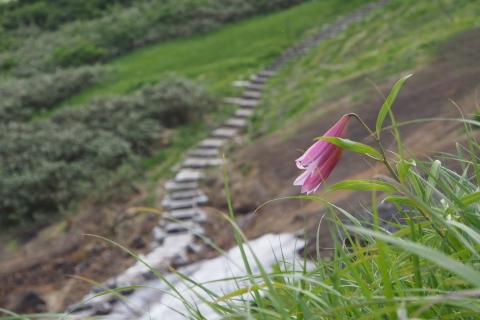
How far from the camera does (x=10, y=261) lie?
10359 mm

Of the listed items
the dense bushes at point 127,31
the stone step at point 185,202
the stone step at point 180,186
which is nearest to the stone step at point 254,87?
the stone step at point 180,186

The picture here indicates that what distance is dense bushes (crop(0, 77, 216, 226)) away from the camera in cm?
1197

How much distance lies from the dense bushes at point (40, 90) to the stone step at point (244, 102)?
194 inches

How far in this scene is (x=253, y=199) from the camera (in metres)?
10.1

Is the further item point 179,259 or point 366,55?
point 366,55

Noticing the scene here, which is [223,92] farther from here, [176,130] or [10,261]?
[10,261]

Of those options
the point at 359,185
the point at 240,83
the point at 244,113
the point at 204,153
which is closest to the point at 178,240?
the point at 204,153

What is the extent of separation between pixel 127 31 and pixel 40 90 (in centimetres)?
531

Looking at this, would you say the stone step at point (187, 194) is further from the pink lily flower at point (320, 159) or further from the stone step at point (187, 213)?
the pink lily flower at point (320, 159)

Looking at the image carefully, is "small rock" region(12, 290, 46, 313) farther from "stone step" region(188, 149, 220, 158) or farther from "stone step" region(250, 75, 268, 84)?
"stone step" region(250, 75, 268, 84)

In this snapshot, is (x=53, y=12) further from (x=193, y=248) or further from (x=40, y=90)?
(x=193, y=248)

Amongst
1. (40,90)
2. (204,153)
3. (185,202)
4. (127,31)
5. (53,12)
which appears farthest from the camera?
(53,12)

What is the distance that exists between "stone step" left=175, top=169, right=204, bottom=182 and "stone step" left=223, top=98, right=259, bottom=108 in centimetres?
315

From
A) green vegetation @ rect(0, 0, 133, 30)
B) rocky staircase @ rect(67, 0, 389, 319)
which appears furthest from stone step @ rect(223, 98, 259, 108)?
green vegetation @ rect(0, 0, 133, 30)
